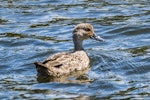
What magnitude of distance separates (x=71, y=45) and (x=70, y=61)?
229cm

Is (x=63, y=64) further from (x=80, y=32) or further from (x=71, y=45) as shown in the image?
(x=71, y=45)

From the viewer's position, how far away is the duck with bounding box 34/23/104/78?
14.2m

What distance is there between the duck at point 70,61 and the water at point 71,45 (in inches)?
9.8

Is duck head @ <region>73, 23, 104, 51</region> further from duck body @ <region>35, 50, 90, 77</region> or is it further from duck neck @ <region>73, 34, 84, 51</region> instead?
duck body @ <region>35, 50, 90, 77</region>

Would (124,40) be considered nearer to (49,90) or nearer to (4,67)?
(4,67)

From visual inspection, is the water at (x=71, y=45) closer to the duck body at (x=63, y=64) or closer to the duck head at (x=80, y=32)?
the duck body at (x=63, y=64)

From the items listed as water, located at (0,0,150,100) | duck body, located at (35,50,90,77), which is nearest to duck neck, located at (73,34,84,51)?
duck body, located at (35,50,90,77)

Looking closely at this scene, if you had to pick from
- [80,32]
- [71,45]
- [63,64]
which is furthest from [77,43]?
[63,64]

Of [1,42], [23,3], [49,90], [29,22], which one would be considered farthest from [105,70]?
[23,3]

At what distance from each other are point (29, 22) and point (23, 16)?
0.75 m

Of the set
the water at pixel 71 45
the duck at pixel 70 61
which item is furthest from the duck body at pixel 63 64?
the water at pixel 71 45

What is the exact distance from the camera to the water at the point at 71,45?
1307 cm

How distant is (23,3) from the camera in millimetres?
21500

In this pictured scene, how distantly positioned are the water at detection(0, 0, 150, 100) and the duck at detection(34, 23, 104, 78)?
0.82ft
